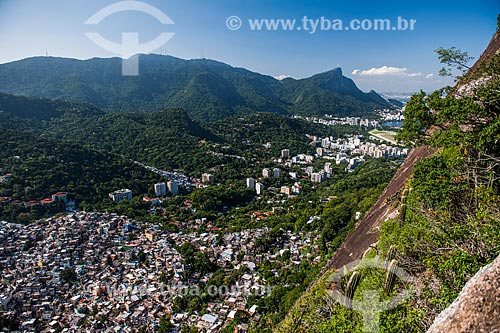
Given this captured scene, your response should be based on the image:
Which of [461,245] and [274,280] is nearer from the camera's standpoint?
[461,245]

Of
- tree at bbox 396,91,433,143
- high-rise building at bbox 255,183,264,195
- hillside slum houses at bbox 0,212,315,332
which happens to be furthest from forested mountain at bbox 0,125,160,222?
tree at bbox 396,91,433,143

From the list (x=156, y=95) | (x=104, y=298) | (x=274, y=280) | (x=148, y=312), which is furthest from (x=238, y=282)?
(x=156, y=95)

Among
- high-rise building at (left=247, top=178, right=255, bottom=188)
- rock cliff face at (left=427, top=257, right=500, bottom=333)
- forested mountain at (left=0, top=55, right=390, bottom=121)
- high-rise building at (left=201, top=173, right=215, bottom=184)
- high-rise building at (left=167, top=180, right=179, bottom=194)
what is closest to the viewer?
rock cliff face at (left=427, top=257, right=500, bottom=333)

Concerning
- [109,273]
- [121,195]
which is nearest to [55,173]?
[121,195]

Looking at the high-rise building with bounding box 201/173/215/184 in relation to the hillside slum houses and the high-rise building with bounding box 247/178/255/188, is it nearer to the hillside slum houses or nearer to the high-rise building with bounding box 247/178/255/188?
the high-rise building with bounding box 247/178/255/188

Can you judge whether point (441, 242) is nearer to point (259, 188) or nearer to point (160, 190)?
point (259, 188)

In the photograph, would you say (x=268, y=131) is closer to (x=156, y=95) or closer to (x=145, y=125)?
(x=145, y=125)
